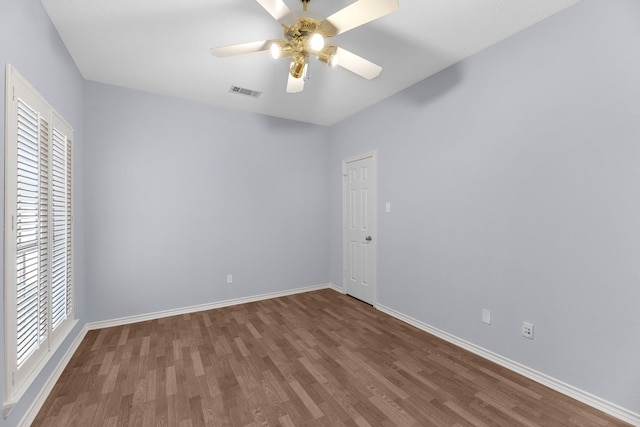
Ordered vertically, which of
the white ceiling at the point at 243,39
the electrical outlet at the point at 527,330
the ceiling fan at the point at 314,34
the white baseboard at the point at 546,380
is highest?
the white ceiling at the point at 243,39

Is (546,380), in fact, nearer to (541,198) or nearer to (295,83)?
(541,198)

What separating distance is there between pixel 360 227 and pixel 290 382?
2.40 metres

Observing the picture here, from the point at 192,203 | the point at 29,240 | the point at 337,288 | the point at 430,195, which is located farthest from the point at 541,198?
the point at 192,203

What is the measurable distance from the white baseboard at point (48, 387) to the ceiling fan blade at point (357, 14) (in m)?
3.01

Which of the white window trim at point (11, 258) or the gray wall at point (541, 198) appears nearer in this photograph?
the white window trim at point (11, 258)

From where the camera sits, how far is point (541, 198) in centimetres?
212

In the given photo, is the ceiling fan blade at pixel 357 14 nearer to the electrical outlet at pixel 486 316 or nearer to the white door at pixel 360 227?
the white door at pixel 360 227

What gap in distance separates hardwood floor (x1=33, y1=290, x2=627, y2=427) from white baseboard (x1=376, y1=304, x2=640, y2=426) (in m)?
0.06

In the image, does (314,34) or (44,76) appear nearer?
(314,34)

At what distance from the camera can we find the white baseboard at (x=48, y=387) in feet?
5.48

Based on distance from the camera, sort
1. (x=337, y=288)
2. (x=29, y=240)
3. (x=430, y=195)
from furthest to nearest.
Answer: (x=337, y=288)
(x=430, y=195)
(x=29, y=240)

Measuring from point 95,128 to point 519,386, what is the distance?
4.75 m

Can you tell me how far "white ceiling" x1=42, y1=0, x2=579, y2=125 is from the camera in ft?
6.45

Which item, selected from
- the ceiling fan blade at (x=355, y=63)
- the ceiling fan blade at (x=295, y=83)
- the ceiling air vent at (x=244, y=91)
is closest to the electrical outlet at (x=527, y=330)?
the ceiling fan blade at (x=355, y=63)
